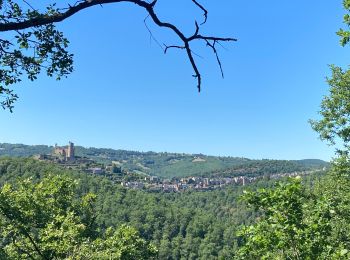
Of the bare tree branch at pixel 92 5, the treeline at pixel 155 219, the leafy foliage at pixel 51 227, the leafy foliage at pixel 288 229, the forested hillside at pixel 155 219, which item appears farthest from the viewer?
the treeline at pixel 155 219

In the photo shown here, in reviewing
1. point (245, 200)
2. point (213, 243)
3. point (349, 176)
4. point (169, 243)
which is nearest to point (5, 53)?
point (245, 200)

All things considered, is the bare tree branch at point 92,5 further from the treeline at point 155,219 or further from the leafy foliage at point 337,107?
the treeline at point 155,219

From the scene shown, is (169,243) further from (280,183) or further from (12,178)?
(280,183)

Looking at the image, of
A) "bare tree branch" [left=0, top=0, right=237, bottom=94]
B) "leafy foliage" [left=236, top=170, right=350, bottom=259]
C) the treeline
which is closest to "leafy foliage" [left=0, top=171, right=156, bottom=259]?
"leafy foliage" [left=236, top=170, right=350, bottom=259]

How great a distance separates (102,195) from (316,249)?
148805 millimetres

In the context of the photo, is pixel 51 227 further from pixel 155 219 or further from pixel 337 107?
pixel 155 219

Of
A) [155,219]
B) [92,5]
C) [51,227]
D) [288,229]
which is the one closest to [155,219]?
[155,219]

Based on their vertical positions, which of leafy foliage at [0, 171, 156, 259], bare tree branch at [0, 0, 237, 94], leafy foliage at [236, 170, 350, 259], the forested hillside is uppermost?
bare tree branch at [0, 0, 237, 94]

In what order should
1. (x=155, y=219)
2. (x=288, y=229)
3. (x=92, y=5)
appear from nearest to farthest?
1. (x=92, y=5)
2. (x=288, y=229)
3. (x=155, y=219)

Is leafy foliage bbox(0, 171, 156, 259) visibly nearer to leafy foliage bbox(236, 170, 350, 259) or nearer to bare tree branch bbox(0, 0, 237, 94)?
leafy foliage bbox(236, 170, 350, 259)

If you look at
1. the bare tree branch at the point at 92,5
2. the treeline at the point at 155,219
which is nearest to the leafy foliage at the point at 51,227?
the bare tree branch at the point at 92,5

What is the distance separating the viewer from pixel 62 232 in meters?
16.7

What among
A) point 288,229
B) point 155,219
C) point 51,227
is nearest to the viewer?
point 288,229

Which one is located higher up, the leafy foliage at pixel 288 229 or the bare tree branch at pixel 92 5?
the bare tree branch at pixel 92 5
